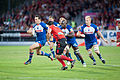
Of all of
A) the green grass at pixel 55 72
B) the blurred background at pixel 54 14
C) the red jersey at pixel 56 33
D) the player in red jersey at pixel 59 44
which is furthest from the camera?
the blurred background at pixel 54 14

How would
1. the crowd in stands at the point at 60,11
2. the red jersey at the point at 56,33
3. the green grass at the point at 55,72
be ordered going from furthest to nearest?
1. the crowd in stands at the point at 60,11
2. the red jersey at the point at 56,33
3. the green grass at the point at 55,72

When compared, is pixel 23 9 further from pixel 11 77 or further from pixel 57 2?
pixel 11 77

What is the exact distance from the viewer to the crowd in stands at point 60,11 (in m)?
36.3

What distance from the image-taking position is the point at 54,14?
40.8 meters

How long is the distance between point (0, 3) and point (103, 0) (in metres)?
14.1

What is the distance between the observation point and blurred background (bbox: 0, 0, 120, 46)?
35.5m

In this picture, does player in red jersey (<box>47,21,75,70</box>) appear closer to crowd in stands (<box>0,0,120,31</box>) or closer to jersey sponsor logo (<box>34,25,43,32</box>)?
jersey sponsor logo (<box>34,25,43,32</box>)

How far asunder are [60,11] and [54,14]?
2.96 feet

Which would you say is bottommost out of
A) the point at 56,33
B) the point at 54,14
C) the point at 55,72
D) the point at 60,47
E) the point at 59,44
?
the point at 55,72

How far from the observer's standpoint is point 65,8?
4097cm

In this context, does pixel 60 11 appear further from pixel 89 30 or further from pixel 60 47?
pixel 60 47

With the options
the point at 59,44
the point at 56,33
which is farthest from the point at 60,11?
the point at 59,44

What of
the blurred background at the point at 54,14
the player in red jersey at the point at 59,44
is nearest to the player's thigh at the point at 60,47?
the player in red jersey at the point at 59,44

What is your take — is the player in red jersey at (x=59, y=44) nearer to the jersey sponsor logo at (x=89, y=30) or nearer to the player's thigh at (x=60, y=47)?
the player's thigh at (x=60, y=47)
